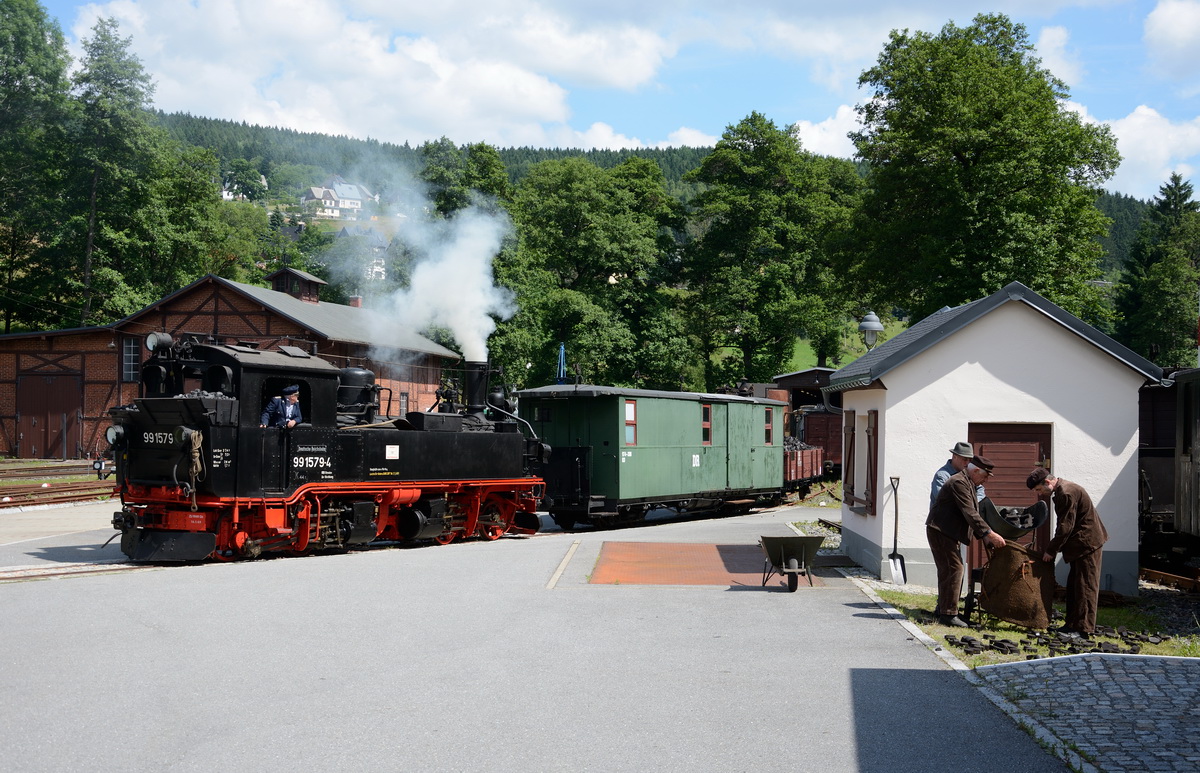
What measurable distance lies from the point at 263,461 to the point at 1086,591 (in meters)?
9.98

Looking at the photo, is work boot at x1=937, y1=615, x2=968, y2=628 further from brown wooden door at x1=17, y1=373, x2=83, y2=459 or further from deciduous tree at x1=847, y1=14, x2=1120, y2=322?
brown wooden door at x1=17, y1=373, x2=83, y2=459

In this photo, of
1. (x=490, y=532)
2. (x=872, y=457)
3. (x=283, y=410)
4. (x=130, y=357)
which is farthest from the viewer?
(x=130, y=357)

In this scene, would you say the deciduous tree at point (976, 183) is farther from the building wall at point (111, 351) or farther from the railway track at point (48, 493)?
the railway track at point (48, 493)

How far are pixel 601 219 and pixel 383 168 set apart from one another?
18241mm

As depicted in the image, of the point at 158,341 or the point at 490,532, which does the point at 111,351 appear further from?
the point at 158,341

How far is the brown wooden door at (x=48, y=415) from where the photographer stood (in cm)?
3641

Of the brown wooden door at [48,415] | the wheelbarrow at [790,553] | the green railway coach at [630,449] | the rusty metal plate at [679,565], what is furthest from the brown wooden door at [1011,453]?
the brown wooden door at [48,415]

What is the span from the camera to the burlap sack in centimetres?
923

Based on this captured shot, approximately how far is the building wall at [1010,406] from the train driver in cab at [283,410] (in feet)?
26.2

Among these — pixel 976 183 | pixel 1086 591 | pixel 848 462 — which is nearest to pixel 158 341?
pixel 848 462

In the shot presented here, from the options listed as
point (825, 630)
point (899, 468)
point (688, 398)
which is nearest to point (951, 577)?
point (825, 630)

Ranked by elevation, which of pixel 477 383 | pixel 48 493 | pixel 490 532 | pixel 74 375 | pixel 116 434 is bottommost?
pixel 490 532

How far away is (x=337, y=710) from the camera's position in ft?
21.0

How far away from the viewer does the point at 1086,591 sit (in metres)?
9.04
